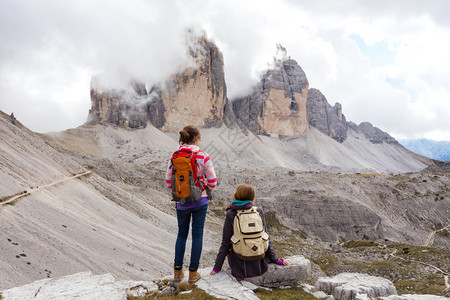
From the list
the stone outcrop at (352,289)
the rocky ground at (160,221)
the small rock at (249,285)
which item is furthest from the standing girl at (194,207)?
the rocky ground at (160,221)

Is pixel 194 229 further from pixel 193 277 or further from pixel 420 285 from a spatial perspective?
pixel 420 285

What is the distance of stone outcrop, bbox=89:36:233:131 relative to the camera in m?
177

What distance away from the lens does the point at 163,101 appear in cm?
19112

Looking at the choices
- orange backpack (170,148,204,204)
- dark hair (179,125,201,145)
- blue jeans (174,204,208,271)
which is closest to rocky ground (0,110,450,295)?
blue jeans (174,204,208,271)

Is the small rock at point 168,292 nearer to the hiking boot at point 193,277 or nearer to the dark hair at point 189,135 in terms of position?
the hiking boot at point 193,277

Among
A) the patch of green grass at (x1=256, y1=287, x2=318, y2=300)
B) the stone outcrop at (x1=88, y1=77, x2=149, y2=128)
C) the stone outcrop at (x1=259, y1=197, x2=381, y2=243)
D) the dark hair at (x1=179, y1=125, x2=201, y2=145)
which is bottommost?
the stone outcrop at (x1=259, y1=197, x2=381, y2=243)

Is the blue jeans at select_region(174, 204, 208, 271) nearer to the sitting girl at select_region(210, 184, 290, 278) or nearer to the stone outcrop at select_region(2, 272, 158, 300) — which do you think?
the sitting girl at select_region(210, 184, 290, 278)

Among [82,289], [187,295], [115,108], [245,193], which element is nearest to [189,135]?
[245,193]

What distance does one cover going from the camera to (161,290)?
7.91 m

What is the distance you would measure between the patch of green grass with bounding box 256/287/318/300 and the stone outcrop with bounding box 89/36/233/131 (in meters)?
179

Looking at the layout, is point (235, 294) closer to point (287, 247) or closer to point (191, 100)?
point (287, 247)

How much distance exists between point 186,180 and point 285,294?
4.22 metres

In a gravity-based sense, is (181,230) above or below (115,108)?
below

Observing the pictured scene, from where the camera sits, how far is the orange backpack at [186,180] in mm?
7254
